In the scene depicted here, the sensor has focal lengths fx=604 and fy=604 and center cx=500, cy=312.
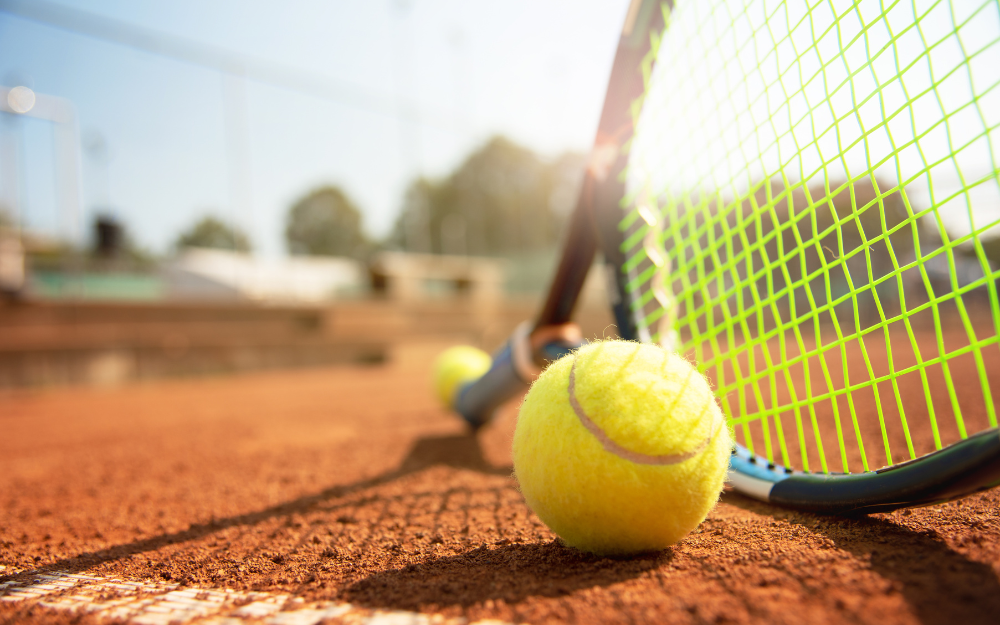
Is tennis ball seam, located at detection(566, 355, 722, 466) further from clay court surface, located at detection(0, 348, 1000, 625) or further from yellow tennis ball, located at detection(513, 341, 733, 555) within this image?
clay court surface, located at detection(0, 348, 1000, 625)

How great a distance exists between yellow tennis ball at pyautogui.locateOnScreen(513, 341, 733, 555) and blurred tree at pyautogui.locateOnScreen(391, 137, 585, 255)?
13052 mm

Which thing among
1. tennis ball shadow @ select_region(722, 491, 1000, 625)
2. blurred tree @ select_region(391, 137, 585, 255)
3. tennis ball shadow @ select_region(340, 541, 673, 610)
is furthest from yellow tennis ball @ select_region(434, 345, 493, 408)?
blurred tree @ select_region(391, 137, 585, 255)

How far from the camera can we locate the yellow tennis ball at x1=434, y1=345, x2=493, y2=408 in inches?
157

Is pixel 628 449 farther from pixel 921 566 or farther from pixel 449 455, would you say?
pixel 449 455

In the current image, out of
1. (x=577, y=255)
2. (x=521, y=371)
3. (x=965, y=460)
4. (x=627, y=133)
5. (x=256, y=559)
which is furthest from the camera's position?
(x=521, y=371)

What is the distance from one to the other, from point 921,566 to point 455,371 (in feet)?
10.2

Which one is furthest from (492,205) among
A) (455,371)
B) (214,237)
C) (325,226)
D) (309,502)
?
(309,502)

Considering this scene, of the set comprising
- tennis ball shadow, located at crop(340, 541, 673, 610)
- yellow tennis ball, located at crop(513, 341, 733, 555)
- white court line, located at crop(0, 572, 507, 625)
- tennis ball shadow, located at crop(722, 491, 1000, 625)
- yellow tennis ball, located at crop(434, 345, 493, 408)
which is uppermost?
yellow tennis ball, located at crop(434, 345, 493, 408)

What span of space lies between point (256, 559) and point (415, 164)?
1285cm

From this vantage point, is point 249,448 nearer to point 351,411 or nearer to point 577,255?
point 351,411

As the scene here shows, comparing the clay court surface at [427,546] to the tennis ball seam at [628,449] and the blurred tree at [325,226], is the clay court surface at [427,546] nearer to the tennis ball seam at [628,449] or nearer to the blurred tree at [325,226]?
the tennis ball seam at [628,449]

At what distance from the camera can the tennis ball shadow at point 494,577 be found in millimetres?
1168

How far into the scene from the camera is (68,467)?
2.86 m

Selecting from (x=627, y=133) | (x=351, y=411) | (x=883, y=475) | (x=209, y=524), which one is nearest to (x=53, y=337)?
(x=351, y=411)
